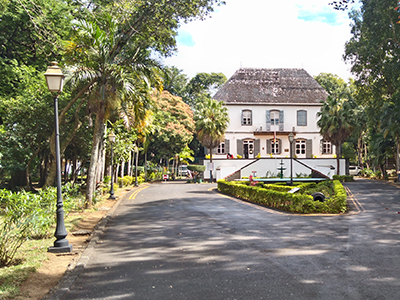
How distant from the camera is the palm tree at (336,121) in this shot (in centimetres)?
3603

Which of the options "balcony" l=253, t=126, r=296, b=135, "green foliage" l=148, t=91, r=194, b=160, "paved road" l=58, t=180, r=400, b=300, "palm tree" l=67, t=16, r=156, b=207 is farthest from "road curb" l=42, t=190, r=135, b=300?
"balcony" l=253, t=126, r=296, b=135

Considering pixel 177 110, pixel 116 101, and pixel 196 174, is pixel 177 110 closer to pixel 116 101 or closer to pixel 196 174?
pixel 196 174

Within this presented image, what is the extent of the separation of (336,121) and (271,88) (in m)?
12.0

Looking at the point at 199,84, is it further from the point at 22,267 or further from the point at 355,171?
the point at 22,267

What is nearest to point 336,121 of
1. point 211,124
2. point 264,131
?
point 264,131

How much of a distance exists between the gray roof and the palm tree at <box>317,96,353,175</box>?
24.7 ft

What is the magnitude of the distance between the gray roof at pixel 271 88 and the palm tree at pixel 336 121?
7.52 meters

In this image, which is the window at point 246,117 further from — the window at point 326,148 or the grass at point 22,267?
the grass at point 22,267

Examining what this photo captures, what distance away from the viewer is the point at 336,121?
36.2 metres

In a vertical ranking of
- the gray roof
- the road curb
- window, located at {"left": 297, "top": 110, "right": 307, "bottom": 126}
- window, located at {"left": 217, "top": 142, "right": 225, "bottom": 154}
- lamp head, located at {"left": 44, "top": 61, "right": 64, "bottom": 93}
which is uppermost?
the gray roof

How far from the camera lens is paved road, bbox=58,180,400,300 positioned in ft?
18.7

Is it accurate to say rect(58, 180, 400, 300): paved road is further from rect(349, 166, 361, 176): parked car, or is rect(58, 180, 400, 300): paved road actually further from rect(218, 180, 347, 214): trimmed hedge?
rect(349, 166, 361, 176): parked car

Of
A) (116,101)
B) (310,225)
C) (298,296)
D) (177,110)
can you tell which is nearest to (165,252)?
(298,296)

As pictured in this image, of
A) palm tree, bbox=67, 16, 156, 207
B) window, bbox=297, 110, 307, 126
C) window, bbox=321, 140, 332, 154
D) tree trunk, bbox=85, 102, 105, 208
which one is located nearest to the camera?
palm tree, bbox=67, 16, 156, 207
